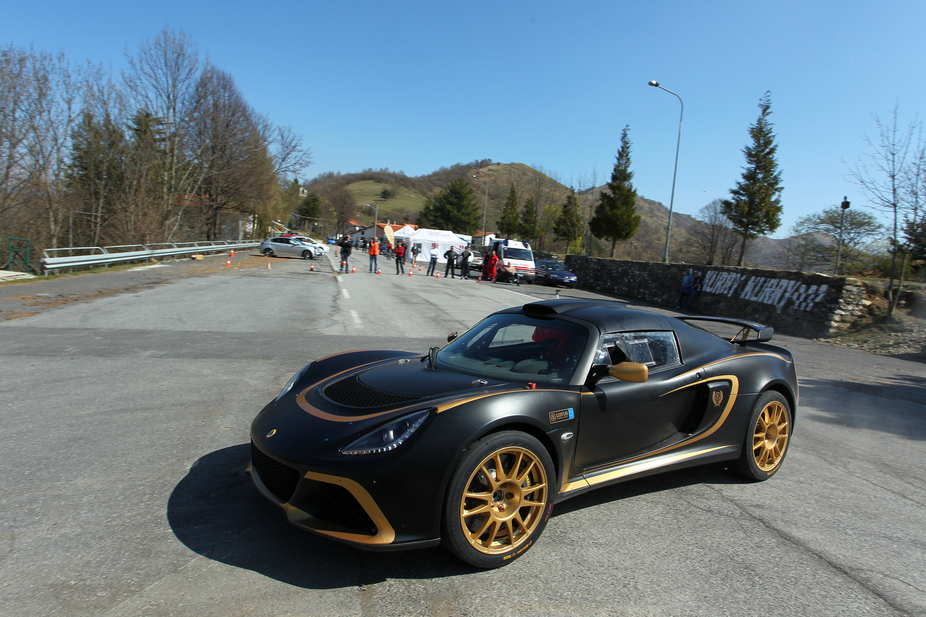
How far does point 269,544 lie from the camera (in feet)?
9.63

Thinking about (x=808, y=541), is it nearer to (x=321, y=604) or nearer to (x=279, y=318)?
(x=321, y=604)

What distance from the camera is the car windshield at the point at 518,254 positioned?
31.3 meters

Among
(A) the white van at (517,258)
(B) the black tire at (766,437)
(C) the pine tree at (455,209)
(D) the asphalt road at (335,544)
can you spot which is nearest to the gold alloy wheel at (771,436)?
(B) the black tire at (766,437)

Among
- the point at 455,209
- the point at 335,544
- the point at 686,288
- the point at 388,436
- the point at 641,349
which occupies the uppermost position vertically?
the point at 455,209

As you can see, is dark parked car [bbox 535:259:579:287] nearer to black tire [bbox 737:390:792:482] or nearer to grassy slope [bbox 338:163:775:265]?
black tire [bbox 737:390:792:482]

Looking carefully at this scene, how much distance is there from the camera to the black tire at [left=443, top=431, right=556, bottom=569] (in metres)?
2.69

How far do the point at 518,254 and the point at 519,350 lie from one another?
28.3 meters

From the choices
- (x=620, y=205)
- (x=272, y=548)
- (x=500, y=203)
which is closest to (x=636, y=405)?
(x=272, y=548)

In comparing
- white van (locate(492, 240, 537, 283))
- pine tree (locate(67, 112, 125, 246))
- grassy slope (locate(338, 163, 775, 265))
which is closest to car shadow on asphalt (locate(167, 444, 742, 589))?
white van (locate(492, 240, 537, 283))

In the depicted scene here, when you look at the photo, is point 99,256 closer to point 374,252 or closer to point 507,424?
point 374,252

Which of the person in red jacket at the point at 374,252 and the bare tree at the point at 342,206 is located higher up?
the bare tree at the point at 342,206

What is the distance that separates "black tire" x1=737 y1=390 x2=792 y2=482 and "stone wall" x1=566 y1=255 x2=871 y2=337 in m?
14.0

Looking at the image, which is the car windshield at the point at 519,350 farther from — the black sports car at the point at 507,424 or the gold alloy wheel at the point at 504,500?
the gold alloy wheel at the point at 504,500

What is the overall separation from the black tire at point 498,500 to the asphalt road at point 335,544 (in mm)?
129
